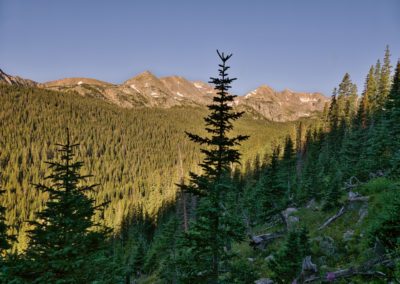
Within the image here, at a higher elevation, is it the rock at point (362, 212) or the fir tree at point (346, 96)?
the fir tree at point (346, 96)

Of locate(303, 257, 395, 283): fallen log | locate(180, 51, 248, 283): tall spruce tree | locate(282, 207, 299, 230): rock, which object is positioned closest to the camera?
locate(303, 257, 395, 283): fallen log

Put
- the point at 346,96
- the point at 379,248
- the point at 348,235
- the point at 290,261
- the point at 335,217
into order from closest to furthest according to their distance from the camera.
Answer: the point at 379,248
the point at 290,261
the point at 348,235
the point at 335,217
the point at 346,96

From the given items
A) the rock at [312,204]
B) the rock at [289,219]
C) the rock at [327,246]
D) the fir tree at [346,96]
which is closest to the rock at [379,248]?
the rock at [327,246]

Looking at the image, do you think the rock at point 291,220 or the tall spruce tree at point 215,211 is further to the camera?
the rock at point 291,220

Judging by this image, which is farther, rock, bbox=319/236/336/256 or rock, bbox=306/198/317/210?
rock, bbox=306/198/317/210

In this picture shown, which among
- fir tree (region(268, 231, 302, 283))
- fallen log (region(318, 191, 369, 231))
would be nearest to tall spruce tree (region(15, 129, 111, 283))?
fir tree (region(268, 231, 302, 283))

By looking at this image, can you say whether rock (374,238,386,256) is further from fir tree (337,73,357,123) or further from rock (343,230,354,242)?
fir tree (337,73,357,123)

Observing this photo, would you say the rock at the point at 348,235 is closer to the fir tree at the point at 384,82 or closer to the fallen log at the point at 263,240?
the fallen log at the point at 263,240

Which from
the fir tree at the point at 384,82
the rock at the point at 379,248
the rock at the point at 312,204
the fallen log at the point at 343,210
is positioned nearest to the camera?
the rock at the point at 379,248

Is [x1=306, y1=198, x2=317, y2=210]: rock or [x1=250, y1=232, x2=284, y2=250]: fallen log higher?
[x1=306, y1=198, x2=317, y2=210]: rock

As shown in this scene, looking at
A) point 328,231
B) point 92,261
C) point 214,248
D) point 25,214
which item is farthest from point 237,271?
point 25,214

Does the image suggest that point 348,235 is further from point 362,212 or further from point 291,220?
point 291,220

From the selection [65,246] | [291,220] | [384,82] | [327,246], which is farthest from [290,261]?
[384,82]

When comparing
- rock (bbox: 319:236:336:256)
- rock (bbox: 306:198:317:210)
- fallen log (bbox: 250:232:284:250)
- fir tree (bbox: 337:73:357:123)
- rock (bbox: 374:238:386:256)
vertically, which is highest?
fir tree (bbox: 337:73:357:123)
